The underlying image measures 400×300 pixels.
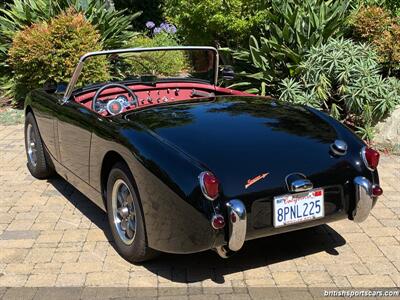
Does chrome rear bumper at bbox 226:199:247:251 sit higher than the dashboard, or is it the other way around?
Result: the dashboard

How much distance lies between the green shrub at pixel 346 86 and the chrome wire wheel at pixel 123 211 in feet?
12.5

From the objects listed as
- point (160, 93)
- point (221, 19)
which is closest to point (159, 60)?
point (160, 93)

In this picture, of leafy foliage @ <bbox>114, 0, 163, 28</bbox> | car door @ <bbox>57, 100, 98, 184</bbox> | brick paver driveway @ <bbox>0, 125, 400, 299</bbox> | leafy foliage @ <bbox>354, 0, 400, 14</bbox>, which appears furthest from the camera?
leafy foliage @ <bbox>114, 0, 163, 28</bbox>

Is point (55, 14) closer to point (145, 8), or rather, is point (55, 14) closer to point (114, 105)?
point (114, 105)

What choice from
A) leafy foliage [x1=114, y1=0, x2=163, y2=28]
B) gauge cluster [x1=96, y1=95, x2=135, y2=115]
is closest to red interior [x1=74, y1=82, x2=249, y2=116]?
gauge cluster [x1=96, y1=95, x2=135, y2=115]

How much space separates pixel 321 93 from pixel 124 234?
4099mm

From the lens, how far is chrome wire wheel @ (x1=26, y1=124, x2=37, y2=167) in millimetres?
5656

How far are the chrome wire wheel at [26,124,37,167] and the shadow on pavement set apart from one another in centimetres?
157

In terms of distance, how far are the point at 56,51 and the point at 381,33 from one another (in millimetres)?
4973

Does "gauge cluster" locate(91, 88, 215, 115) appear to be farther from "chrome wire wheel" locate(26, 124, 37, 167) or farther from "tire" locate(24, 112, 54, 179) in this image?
"chrome wire wheel" locate(26, 124, 37, 167)

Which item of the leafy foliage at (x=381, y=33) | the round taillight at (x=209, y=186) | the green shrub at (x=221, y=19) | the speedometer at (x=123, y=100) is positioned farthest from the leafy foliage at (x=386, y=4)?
the round taillight at (x=209, y=186)

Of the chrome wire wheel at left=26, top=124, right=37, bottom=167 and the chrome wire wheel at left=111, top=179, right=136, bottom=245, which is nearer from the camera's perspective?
the chrome wire wheel at left=111, top=179, right=136, bottom=245

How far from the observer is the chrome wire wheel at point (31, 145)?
18.6ft

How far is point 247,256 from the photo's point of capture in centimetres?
Answer: 392
